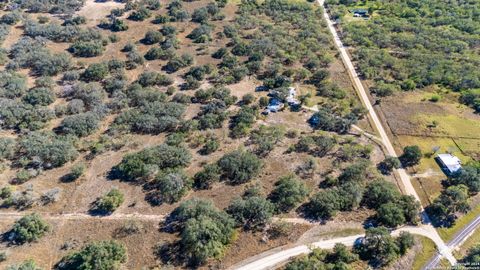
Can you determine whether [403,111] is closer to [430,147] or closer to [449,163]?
[430,147]

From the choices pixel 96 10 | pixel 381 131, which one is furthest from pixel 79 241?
pixel 96 10

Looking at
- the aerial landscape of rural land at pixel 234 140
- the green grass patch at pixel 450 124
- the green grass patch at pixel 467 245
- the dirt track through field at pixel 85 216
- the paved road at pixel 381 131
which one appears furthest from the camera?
the green grass patch at pixel 450 124

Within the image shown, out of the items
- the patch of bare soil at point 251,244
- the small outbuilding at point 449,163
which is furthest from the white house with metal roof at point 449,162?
the patch of bare soil at point 251,244

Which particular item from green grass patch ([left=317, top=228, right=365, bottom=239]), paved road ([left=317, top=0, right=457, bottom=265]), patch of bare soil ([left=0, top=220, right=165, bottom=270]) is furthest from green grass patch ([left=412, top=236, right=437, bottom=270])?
patch of bare soil ([left=0, top=220, right=165, bottom=270])

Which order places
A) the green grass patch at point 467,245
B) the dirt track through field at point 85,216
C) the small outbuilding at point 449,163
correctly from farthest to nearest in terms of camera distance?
the small outbuilding at point 449,163 < the dirt track through field at point 85,216 < the green grass patch at point 467,245

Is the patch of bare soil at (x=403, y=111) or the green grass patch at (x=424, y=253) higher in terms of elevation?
the patch of bare soil at (x=403, y=111)

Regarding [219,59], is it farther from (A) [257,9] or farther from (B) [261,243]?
(B) [261,243]

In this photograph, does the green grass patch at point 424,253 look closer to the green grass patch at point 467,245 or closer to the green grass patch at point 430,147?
the green grass patch at point 467,245
